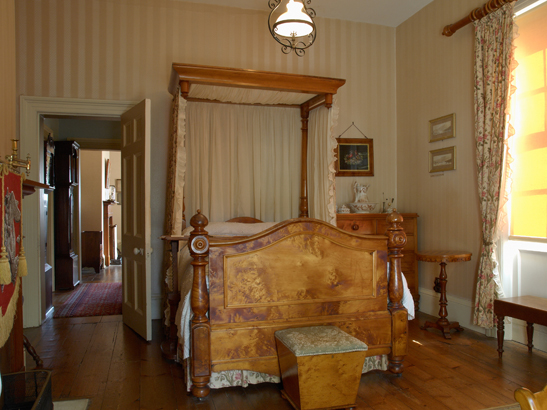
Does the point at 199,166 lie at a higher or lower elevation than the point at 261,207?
higher

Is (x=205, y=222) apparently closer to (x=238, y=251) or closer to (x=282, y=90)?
(x=238, y=251)

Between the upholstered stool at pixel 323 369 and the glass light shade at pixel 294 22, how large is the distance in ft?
7.45

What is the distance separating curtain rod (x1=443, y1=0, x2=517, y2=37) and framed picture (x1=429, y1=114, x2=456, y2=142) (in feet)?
2.80

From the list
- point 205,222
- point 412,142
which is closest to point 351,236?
point 205,222

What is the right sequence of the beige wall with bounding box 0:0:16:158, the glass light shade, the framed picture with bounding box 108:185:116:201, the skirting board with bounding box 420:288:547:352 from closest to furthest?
the glass light shade, the skirting board with bounding box 420:288:547:352, the beige wall with bounding box 0:0:16:158, the framed picture with bounding box 108:185:116:201

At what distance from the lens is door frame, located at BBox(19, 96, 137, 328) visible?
419cm

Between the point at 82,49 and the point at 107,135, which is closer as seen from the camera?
the point at 82,49

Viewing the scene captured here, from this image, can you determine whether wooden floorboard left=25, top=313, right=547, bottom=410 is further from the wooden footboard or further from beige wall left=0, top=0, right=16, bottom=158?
beige wall left=0, top=0, right=16, bottom=158

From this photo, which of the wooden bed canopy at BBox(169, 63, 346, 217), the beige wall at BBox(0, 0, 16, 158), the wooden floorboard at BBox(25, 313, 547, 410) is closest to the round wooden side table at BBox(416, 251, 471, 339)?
the wooden floorboard at BBox(25, 313, 547, 410)

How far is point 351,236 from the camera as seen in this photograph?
9.27ft

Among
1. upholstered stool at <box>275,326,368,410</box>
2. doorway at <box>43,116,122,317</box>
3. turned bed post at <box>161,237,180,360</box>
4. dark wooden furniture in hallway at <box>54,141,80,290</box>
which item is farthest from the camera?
dark wooden furniture in hallway at <box>54,141,80,290</box>

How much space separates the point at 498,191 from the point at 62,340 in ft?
13.7

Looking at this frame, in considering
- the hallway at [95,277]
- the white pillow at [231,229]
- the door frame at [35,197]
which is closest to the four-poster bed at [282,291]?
the white pillow at [231,229]

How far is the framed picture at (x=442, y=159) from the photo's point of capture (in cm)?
426
